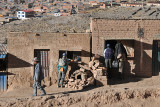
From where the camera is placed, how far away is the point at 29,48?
11.3m

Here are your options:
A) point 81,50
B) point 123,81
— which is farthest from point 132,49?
point 81,50

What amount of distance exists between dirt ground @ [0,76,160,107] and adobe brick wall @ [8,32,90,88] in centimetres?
68

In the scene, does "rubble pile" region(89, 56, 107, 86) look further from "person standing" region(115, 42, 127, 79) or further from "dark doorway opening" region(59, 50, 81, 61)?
"dark doorway opening" region(59, 50, 81, 61)

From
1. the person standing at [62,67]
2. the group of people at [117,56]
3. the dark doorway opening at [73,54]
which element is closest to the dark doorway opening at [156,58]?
the group of people at [117,56]

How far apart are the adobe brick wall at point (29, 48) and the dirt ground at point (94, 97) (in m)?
0.68

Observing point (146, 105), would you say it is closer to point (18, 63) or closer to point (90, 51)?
point (90, 51)

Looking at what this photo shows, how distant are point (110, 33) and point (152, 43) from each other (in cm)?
191

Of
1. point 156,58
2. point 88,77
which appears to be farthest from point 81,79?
point 156,58

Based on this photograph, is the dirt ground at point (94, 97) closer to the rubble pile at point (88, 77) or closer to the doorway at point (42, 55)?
the rubble pile at point (88, 77)

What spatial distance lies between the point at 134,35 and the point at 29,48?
4528 mm

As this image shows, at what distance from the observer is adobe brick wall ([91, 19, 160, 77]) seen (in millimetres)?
11500

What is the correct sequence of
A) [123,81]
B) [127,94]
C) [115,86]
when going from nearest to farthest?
[127,94], [115,86], [123,81]

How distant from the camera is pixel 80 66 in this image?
36.4 feet

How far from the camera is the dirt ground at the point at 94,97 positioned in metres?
8.89
